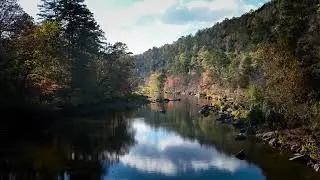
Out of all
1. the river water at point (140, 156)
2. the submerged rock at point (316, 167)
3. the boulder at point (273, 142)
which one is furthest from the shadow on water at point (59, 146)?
the submerged rock at point (316, 167)

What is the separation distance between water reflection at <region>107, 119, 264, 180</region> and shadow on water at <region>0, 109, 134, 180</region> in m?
1.39

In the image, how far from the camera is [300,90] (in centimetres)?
3394

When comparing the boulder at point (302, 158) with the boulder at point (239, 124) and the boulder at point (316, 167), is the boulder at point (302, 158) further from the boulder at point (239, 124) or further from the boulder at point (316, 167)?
the boulder at point (239, 124)

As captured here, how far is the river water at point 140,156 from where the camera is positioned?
23.8m

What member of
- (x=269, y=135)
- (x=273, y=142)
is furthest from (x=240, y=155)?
(x=269, y=135)

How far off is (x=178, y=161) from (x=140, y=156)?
320 centimetres

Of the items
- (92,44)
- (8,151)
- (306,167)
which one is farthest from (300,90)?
(92,44)

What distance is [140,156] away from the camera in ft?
97.4

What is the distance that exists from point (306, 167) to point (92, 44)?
5366 cm

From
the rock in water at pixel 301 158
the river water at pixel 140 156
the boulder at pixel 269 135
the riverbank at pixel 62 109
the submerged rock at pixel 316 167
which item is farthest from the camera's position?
the riverbank at pixel 62 109

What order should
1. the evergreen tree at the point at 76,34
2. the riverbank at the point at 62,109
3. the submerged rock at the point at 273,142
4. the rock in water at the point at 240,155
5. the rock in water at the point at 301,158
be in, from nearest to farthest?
the rock in water at the point at 301,158, the rock in water at the point at 240,155, the submerged rock at the point at 273,142, the riverbank at the point at 62,109, the evergreen tree at the point at 76,34

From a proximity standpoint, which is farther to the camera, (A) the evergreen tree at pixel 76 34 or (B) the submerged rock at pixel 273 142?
(A) the evergreen tree at pixel 76 34

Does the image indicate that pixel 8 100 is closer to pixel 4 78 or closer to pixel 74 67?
pixel 4 78

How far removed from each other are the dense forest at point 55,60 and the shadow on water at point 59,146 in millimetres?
3406
